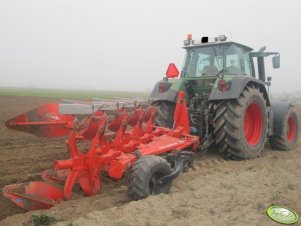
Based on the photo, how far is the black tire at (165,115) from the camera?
21.9ft

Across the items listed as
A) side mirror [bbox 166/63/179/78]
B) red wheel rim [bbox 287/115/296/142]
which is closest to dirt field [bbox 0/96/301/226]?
side mirror [bbox 166/63/179/78]

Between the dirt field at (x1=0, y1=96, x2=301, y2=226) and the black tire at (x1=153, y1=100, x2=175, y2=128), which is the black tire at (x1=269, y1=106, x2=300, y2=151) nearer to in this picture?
the dirt field at (x1=0, y1=96, x2=301, y2=226)

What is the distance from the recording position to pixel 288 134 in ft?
26.3

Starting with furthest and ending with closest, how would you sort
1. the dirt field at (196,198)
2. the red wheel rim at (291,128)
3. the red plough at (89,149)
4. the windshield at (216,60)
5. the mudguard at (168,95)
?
the red wheel rim at (291,128) < the windshield at (216,60) < the mudguard at (168,95) < the red plough at (89,149) < the dirt field at (196,198)

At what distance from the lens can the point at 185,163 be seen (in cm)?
517

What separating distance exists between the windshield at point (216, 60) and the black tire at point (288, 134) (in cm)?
129

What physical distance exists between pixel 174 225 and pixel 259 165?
2918mm

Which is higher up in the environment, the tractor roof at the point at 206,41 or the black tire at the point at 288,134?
the tractor roof at the point at 206,41

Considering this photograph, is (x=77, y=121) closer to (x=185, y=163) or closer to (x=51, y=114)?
(x=51, y=114)

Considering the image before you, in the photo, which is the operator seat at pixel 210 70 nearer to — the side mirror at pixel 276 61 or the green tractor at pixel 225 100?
the green tractor at pixel 225 100

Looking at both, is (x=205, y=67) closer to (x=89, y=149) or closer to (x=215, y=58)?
(x=215, y=58)

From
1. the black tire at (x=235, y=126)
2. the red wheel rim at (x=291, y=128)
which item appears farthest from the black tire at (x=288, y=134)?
the black tire at (x=235, y=126)

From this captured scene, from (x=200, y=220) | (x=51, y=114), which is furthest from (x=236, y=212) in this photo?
(x=51, y=114)

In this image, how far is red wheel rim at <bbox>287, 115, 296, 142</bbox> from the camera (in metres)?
7.99
